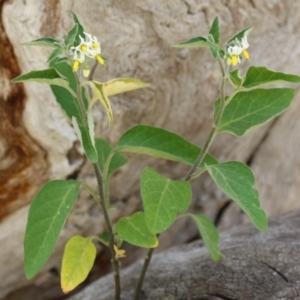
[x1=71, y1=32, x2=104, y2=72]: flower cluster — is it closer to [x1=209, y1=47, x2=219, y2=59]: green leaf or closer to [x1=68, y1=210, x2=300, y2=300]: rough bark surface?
[x1=209, y1=47, x2=219, y2=59]: green leaf

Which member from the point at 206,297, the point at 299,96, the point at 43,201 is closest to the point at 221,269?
the point at 206,297

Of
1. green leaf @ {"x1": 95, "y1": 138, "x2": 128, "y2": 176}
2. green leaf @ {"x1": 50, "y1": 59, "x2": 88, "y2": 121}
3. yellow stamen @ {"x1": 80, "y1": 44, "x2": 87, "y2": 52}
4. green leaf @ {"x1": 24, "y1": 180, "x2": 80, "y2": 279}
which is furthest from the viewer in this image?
green leaf @ {"x1": 95, "y1": 138, "x2": 128, "y2": 176}

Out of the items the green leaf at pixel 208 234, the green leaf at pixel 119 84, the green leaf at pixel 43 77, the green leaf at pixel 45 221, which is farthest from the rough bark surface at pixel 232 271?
the green leaf at pixel 43 77

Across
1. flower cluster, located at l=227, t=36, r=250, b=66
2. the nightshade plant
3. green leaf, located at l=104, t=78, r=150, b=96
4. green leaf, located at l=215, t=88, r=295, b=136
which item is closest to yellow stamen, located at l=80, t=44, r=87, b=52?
the nightshade plant

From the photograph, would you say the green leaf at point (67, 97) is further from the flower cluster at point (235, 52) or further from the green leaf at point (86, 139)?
the flower cluster at point (235, 52)

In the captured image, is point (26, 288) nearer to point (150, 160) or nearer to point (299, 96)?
point (150, 160)

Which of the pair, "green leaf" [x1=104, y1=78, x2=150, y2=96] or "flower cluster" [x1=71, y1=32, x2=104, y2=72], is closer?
"flower cluster" [x1=71, y1=32, x2=104, y2=72]
